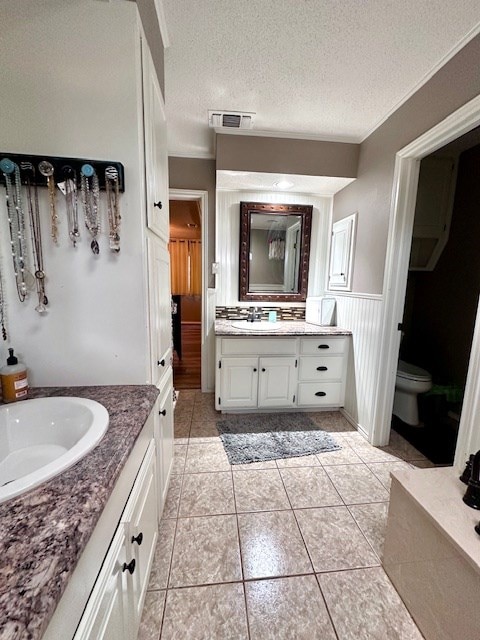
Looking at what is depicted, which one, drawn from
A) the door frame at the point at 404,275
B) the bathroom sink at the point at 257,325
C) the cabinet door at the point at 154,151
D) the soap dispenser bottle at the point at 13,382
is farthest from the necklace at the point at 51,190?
the door frame at the point at 404,275

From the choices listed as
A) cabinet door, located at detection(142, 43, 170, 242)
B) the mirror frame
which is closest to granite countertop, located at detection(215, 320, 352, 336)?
the mirror frame

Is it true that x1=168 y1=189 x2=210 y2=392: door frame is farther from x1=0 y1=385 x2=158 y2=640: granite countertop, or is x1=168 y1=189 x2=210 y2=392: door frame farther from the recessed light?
x1=0 y1=385 x2=158 y2=640: granite countertop

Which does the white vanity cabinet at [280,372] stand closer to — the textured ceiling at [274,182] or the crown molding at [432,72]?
the textured ceiling at [274,182]

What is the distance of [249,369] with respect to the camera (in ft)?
7.77

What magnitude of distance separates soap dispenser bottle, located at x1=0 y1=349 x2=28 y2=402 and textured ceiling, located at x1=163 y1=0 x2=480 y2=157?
Result: 5.52 feet

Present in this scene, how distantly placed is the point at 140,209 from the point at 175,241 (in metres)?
5.29

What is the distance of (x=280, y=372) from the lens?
2404 mm

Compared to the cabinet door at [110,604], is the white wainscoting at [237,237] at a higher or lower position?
higher

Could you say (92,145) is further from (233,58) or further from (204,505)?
(204,505)

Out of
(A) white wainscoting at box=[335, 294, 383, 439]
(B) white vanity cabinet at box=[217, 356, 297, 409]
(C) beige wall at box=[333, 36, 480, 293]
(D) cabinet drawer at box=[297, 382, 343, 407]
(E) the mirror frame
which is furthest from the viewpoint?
(E) the mirror frame

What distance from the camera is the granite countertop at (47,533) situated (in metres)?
0.35

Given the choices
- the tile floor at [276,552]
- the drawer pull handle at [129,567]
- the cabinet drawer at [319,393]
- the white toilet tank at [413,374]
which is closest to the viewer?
the drawer pull handle at [129,567]

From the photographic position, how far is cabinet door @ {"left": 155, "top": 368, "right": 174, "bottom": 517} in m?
1.27

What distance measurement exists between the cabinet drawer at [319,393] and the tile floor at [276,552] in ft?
1.87
